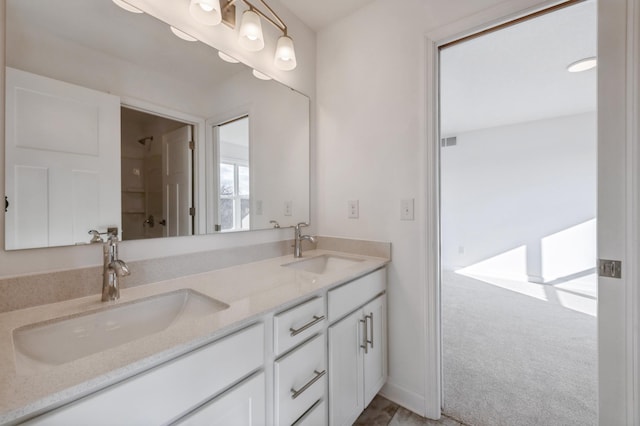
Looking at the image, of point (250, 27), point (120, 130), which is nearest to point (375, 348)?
point (120, 130)

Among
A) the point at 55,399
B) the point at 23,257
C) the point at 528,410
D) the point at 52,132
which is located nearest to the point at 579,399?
the point at 528,410

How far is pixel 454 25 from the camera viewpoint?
1363 mm

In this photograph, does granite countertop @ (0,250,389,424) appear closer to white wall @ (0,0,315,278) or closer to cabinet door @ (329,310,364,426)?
white wall @ (0,0,315,278)

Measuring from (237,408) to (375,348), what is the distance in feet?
2.95

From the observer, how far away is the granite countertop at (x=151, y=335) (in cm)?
49

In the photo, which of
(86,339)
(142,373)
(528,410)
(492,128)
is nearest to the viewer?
(142,373)

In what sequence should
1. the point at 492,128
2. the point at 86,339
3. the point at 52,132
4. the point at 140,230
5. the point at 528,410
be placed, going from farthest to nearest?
the point at 492,128 < the point at 528,410 < the point at 140,230 < the point at 52,132 < the point at 86,339

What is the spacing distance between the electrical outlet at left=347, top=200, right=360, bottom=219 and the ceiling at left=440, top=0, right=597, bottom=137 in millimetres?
1058

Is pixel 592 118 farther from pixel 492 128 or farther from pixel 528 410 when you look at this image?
pixel 528 410

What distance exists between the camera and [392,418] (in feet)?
4.76

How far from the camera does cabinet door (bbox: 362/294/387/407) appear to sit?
1.40m

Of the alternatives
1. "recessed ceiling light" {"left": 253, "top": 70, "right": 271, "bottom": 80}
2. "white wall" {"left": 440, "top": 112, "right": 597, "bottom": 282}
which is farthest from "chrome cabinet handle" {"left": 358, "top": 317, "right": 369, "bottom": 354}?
"white wall" {"left": 440, "top": 112, "right": 597, "bottom": 282}

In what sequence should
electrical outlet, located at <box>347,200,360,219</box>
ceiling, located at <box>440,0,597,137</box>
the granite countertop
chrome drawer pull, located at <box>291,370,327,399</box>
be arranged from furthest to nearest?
ceiling, located at <box>440,0,597,137</box> → electrical outlet, located at <box>347,200,360,219</box> → chrome drawer pull, located at <box>291,370,327,399</box> → the granite countertop

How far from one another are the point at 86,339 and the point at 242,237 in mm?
802
